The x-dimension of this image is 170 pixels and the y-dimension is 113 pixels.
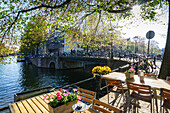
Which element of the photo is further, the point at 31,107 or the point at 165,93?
the point at 31,107

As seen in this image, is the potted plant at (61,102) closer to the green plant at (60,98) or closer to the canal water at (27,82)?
the green plant at (60,98)

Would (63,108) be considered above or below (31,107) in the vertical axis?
above

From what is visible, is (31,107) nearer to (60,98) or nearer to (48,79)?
(60,98)

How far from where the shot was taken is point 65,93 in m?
2.64

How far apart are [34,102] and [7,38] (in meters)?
4.19

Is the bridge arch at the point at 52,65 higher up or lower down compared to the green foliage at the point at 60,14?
lower down

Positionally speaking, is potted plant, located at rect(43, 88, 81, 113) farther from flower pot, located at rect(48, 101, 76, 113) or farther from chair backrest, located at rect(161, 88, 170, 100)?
chair backrest, located at rect(161, 88, 170, 100)

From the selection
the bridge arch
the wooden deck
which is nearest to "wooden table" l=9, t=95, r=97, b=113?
the wooden deck

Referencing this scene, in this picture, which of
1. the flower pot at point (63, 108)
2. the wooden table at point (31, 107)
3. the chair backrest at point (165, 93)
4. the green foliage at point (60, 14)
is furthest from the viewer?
the green foliage at point (60, 14)

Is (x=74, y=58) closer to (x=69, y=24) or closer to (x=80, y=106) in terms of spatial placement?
(x=69, y=24)

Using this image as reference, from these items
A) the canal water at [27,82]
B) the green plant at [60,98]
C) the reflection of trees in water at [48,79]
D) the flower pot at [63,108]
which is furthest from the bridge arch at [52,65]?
the flower pot at [63,108]

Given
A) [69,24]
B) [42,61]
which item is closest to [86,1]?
[69,24]

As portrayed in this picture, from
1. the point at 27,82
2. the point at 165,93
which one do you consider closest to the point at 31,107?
the point at 165,93

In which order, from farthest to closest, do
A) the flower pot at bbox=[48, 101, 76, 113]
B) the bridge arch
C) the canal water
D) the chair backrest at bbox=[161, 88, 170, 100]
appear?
the bridge arch < the canal water < the chair backrest at bbox=[161, 88, 170, 100] < the flower pot at bbox=[48, 101, 76, 113]
